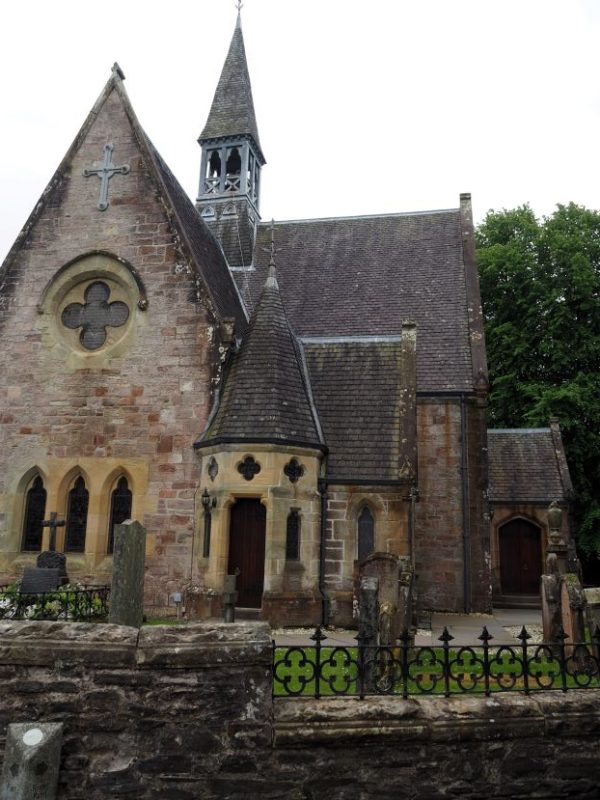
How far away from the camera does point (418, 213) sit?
2644 centimetres

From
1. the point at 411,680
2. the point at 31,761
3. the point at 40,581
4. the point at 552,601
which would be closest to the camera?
the point at 31,761

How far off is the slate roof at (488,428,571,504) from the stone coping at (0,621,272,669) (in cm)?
2014

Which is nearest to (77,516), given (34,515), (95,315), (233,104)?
(34,515)

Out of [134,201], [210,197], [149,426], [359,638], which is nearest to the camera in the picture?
[359,638]

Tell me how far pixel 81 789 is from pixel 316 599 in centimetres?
944

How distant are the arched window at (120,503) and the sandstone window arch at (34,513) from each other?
66.2 inches

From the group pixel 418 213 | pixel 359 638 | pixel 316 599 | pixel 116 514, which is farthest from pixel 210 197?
pixel 359 638

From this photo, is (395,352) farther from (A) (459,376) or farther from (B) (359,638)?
(B) (359,638)

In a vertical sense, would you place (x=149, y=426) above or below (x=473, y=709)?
above

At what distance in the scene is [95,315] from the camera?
17219 mm

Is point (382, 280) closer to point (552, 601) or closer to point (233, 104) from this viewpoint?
point (233, 104)

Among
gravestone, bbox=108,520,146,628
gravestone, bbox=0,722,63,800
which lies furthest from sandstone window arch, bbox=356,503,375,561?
gravestone, bbox=0,722,63,800

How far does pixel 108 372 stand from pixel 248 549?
565 cm

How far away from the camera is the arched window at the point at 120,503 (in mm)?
16000
